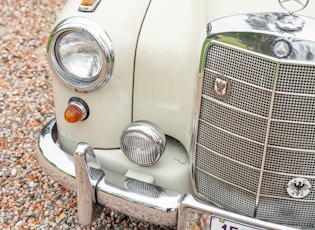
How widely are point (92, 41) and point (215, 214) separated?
883 millimetres

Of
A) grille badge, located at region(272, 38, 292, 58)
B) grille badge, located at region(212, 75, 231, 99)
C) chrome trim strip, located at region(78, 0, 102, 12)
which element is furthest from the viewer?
chrome trim strip, located at region(78, 0, 102, 12)

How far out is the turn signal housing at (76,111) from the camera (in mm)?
2361

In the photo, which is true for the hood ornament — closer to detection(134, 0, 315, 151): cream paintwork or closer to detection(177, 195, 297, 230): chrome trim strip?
detection(134, 0, 315, 151): cream paintwork

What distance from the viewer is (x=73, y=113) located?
2367mm

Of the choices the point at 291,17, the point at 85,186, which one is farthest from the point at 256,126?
the point at 85,186

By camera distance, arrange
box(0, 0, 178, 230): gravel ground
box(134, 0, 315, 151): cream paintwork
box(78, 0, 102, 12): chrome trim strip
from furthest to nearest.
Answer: box(0, 0, 178, 230): gravel ground < box(78, 0, 102, 12): chrome trim strip < box(134, 0, 315, 151): cream paintwork

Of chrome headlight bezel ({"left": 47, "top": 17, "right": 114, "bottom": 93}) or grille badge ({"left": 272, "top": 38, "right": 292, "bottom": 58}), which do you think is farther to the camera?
chrome headlight bezel ({"left": 47, "top": 17, "right": 114, "bottom": 93})

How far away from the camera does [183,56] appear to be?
2.20 m

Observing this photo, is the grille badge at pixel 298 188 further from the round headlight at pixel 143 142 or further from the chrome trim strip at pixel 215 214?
the round headlight at pixel 143 142

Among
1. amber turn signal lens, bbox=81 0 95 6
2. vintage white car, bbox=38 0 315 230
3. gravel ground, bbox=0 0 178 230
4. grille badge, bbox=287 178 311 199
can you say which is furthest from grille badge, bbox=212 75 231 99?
gravel ground, bbox=0 0 178 230

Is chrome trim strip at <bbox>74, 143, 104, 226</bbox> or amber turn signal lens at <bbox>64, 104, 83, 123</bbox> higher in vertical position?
amber turn signal lens at <bbox>64, 104, 83, 123</bbox>

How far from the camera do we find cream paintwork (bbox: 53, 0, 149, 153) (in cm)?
228

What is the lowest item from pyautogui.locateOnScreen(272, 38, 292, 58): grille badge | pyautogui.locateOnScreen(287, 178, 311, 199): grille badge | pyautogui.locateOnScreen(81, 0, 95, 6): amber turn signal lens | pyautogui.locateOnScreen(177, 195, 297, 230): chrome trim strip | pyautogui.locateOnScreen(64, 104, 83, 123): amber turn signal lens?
pyautogui.locateOnScreen(177, 195, 297, 230): chrome trim strip

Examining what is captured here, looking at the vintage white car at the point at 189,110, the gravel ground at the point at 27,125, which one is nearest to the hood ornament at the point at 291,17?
the vintage white car at the point at 189,110
